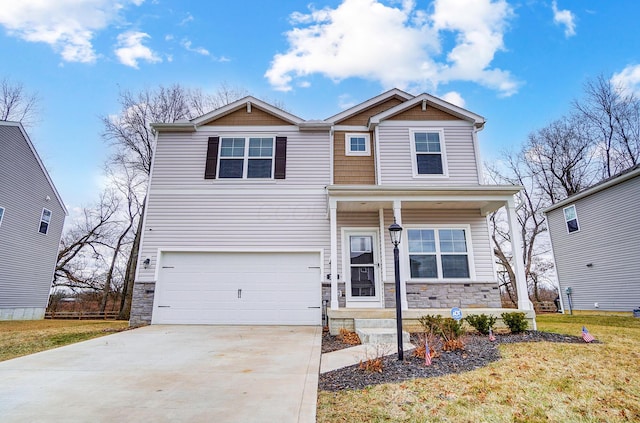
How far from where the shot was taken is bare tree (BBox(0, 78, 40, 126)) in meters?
16.9

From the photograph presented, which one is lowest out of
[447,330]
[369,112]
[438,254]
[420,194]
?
[447,330]

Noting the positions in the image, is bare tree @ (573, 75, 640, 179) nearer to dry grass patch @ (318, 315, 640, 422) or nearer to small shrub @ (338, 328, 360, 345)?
dry grass patch @ (318, 315, 640, 422)

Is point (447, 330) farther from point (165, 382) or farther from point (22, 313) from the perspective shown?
point (22, 313)

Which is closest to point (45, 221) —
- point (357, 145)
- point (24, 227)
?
point (24, 227)

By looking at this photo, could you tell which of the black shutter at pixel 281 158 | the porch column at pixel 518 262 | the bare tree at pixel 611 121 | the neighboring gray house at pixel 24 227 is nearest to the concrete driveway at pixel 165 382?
the black shutter at pixel 281 158

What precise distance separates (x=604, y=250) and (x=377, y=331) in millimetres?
11142

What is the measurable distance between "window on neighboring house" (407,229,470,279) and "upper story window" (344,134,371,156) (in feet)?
9.16

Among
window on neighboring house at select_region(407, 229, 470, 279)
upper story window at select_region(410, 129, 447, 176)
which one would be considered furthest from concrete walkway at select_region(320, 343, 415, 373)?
upper story window at select_region(410, 129, 447, 176)

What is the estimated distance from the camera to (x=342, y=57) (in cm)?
1298

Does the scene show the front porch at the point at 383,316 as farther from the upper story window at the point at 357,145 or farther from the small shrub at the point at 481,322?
the upper story window at the point at 357,145

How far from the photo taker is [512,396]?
122 inches

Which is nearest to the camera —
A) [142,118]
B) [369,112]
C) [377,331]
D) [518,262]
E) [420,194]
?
[377,331]

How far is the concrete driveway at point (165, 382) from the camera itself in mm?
2801

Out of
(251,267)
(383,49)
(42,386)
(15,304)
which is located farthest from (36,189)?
(383,49)
